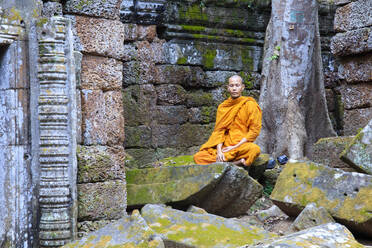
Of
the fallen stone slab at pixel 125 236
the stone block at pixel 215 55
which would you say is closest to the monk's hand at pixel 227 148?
the fallen stone slab at pixel 125 236

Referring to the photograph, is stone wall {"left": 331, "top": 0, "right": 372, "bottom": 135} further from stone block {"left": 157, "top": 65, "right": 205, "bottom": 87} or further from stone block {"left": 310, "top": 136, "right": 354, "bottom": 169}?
stone block {"left": 157, "top": 65, "right": 205, "bottom": 87}

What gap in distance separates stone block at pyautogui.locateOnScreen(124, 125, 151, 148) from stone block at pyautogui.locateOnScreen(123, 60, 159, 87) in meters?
0.79

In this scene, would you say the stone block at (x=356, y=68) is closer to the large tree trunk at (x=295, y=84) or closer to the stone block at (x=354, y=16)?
the stone block at (x=354, y=16)

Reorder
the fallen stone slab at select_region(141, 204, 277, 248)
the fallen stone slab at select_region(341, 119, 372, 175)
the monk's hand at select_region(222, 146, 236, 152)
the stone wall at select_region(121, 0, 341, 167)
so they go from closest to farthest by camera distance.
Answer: the fallen stone slab at select_region(141, 204, 277, 248) < the fallen stone slab at select_region(341, 119, 372, 175) < the monk's hand at select_region(222, 146, 236, 152) < the stone wall at select_region(121, 0, 341, 167)

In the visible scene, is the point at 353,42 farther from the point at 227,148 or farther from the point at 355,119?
the point at 227,148

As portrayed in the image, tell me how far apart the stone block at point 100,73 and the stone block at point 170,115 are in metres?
4.83

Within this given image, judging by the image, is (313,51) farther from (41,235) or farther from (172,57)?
(41,235)

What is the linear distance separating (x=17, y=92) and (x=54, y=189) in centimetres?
85

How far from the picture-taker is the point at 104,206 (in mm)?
5258

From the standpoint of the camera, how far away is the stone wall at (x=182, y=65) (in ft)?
33.2

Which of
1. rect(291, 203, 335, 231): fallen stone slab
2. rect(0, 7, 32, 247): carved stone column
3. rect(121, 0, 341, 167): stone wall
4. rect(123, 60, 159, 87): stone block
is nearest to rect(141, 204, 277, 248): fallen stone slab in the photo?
rect(291, 203, 335, 231): fallen stone slab

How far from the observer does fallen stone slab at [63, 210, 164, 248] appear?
154 inches

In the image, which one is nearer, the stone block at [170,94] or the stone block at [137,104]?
the stone block at [137,104]

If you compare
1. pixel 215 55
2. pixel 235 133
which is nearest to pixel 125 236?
pixel 235 133
